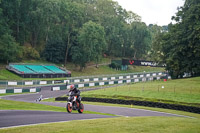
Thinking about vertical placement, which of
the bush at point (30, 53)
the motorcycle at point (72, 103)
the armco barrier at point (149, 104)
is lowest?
the armco barrier at point (149, 104)

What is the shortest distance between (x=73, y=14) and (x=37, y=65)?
72.4ft

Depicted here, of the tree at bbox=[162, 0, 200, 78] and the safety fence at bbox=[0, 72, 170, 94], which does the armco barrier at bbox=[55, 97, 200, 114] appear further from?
the tree at bbox=[162, 0, 200, 78]

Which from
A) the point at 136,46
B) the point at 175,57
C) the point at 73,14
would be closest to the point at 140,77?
the point at 175,57

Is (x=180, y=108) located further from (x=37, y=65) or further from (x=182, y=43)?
(x=37, y=65)

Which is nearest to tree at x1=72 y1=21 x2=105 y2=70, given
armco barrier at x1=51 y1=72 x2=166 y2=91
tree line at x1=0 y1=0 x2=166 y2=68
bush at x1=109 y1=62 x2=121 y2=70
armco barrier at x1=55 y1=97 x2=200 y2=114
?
tree line at x1=0 y1=0 x2=166 y2=68

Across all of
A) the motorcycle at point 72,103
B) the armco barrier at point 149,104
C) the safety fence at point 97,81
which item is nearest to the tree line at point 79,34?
the safety fence at point 97,81

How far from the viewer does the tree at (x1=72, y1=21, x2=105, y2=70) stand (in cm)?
8156

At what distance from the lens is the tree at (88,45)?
81562mm

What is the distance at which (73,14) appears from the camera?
84.6 metres

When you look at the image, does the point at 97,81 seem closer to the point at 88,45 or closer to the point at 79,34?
the point at 88,45

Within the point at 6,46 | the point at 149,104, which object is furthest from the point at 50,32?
the point at 149,104

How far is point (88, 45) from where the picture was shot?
273 ft

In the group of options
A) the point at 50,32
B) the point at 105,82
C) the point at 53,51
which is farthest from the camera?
the point at 50,32

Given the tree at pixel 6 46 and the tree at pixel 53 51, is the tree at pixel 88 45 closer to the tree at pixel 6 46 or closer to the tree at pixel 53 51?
the tree at pixel 53 51
